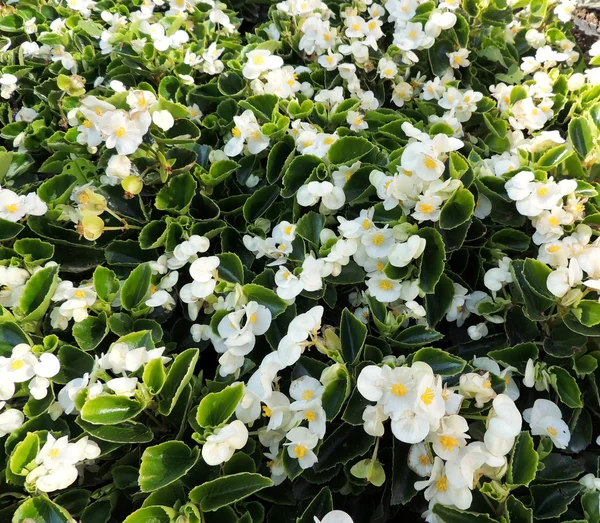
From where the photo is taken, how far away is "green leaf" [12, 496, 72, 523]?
66 cm

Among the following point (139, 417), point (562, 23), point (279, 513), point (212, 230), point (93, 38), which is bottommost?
point (279, 513)

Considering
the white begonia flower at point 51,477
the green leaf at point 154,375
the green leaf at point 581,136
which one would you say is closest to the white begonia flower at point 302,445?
the green leaf at point 154,375

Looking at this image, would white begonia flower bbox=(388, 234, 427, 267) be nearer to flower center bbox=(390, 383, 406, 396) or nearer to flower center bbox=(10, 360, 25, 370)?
flower center bbox=(390, 383, 406, 396)

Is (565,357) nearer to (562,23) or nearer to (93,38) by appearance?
(562,23)

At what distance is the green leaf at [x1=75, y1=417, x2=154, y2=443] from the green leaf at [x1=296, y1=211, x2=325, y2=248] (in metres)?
0.45

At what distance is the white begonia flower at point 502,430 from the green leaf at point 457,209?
0.34m

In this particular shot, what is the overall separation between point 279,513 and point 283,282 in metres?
0.40

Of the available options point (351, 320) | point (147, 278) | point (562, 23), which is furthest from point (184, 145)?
point (562, 23)

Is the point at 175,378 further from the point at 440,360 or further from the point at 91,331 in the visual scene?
the point at 440,360

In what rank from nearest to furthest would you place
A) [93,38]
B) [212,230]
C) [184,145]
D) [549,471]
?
[549,471], [212,230], [184,145], [93,38]

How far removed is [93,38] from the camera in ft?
5.15

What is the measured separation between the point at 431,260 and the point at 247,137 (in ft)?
1.73

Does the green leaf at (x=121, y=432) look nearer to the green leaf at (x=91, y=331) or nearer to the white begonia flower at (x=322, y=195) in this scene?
the green leaf at (x=91, y=331)

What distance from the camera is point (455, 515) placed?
0.68m
